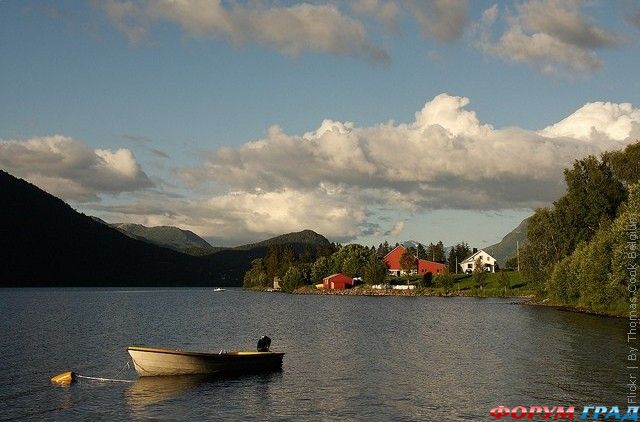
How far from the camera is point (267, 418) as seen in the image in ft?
122

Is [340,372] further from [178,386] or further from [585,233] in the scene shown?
[585,233]

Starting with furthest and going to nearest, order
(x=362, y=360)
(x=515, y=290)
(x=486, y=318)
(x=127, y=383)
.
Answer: (x=515, y=290) < (x=486, y=318) < (x=362, y=360) < (x=127, y=383)

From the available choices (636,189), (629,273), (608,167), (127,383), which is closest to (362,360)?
(127,383)

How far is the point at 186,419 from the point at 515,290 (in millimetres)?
167902

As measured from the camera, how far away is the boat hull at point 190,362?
49.5 metres

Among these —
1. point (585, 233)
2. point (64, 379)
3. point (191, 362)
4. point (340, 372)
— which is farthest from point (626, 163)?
point (64, 379)

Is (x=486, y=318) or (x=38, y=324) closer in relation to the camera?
(x=38, y=324)

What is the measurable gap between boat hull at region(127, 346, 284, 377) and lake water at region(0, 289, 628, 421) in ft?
5.75

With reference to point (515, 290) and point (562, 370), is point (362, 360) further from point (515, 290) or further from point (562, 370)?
point (515, 290)

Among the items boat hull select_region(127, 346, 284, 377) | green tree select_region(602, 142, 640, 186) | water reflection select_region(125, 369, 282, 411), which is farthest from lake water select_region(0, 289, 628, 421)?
green tree select_region(602, 142, 640, 186)

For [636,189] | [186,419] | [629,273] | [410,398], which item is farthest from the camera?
[636,189]

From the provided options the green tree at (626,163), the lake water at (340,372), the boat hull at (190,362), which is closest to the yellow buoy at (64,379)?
the lake water at (340,372)

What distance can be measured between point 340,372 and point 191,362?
12.0 m

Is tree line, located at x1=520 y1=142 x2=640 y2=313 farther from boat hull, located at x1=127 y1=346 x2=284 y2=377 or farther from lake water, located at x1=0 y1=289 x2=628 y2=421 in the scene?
boat hull, located at x1=127 y1=346 x2=284 y2=377
